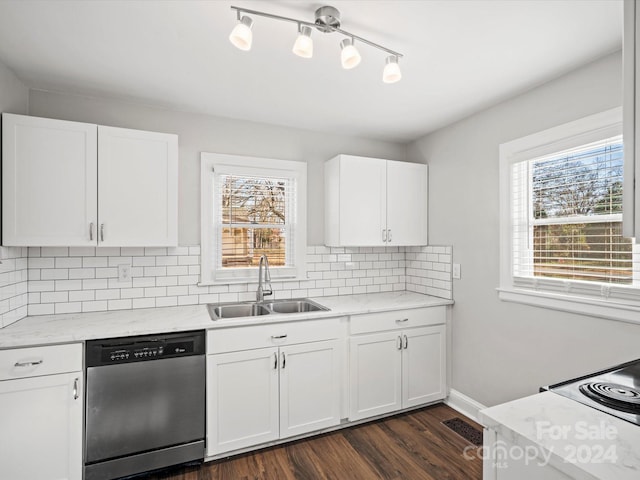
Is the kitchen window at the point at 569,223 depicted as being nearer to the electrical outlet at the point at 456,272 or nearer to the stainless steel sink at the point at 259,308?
the electrical outlet at the point at 456,272

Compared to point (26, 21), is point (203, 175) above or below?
below

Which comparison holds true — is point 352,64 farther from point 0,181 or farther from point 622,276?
point 0,181

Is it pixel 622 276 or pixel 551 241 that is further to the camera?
pixel 551 241

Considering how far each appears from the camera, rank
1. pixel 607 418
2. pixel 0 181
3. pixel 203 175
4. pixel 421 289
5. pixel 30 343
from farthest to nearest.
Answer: pixel 421 289 → pixel 203 175 → pixel 0 181 → pixel 30 343 → pixel 607 418

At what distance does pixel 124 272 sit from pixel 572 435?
2.75 meters

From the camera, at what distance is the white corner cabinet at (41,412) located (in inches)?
71.1

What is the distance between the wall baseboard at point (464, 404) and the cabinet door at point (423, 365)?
0.27 ft

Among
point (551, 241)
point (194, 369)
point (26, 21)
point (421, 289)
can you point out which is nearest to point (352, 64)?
point (26, 21)

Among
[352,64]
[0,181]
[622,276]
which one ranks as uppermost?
[352,64]

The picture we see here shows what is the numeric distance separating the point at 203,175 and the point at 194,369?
152 centimetres

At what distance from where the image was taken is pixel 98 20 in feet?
5.46

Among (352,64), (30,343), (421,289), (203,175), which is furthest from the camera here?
(421,289)

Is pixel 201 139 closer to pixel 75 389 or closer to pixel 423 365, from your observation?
pixel 75 389

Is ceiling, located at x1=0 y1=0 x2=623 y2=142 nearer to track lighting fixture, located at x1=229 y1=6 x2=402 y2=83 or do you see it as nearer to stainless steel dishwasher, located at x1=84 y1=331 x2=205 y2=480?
track lighting fixture, located at x1=229 y1=6 x2=402 y2=83
